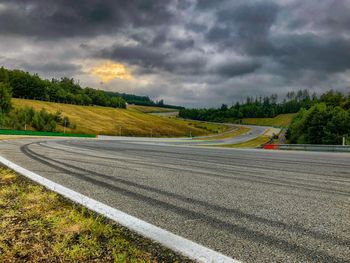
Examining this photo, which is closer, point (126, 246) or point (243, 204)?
point (126, 246)

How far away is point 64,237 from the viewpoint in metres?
3.02

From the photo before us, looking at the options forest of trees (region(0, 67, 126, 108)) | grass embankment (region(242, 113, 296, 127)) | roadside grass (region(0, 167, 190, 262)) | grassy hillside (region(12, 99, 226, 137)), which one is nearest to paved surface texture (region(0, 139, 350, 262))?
roadside grass (region(0, 167, 190, 262))

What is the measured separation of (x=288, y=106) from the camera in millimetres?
194875

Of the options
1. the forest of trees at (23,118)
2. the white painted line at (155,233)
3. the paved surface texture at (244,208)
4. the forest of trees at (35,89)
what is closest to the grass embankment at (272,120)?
the forest of trees at (35,89)

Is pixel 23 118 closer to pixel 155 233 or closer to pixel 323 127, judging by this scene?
pixel 323 127

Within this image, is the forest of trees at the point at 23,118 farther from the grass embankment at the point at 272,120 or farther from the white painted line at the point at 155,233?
the grass embankment at the point at 272,120

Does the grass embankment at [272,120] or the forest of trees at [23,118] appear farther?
the grass embankment at [272,120]

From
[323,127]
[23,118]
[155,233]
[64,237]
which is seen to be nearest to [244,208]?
[155,233]

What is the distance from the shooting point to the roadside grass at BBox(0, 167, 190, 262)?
8.46ft

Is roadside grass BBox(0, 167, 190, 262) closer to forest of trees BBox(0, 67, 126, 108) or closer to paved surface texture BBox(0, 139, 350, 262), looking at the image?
paved surface texture BBox(0, 139, 350, 262)

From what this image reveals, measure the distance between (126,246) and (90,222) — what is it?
0.82 m

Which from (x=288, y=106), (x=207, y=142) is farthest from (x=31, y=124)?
(x=288, y=106)

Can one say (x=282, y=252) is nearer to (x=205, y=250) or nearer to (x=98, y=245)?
(x=205, y=250)

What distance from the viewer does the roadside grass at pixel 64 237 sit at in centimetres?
258
